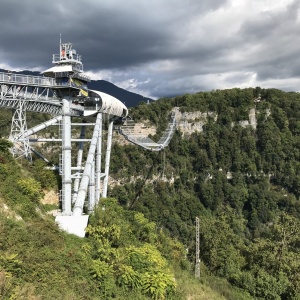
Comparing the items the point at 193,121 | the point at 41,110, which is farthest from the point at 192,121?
the point at 41,110

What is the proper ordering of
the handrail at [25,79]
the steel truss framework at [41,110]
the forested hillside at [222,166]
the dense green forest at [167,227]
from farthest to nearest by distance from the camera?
the forested hillside at [222,166], the steel truss framework at [41,110], the handrail at [25,79], the dense green forest at [167,227]

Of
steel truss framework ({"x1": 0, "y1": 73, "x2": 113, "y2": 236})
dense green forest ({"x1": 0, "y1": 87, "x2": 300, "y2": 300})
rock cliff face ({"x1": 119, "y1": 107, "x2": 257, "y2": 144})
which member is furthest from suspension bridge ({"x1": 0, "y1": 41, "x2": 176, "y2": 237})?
rock cliff face ({"x1": 119, "y1": 107, "x2": 257, "y2": 144})

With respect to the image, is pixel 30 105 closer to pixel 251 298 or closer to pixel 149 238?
pixel 149 238

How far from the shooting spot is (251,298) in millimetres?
17047

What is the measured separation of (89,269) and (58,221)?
407cm

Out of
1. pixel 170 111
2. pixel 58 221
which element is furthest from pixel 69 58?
pixel 170 111

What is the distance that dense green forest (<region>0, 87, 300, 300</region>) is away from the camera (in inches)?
397

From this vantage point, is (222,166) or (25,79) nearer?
(25,79)

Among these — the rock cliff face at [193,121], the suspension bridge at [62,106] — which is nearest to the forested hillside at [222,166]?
the rock cliff face at [193,121]

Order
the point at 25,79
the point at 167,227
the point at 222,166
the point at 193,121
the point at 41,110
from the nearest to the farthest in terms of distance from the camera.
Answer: the point at 25,79
the point at 41,110
the point at 167,227
the point at 222,166
the point at 193,121

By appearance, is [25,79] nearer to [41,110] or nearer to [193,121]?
[41,110]

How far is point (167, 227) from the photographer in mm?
57625

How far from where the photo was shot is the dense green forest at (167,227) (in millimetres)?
10078

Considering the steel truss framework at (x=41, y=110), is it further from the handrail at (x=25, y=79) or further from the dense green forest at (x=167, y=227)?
the dense green forest at (x=167, y=227)
